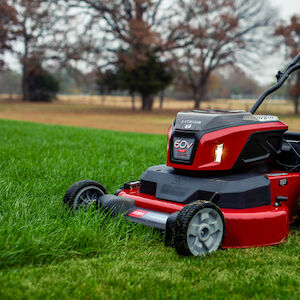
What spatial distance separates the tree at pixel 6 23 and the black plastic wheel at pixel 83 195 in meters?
34.4

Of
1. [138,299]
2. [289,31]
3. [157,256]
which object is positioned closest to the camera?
[138,299]

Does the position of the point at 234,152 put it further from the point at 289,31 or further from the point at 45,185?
the point at 289,31

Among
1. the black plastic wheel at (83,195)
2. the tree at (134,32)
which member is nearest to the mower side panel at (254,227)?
the black plastic wheel at (83,195)

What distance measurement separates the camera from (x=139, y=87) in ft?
110

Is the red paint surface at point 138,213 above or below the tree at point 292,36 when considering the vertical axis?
below

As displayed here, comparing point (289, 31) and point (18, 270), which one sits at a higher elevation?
point (289, 31)

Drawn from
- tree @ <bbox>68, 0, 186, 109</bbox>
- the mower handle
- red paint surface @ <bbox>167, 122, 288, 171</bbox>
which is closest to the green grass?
red paint surface @ <bbox>167, 122, 288, 171</bbox>

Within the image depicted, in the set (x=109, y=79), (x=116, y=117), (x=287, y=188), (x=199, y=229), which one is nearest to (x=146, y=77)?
(x=109, y=79)

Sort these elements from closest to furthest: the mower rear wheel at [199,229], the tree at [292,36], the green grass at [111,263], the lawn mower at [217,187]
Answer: the green grass at [111,263], the mower rear wheel at [199,229], the lawn mower at [217,187], the tree at [292,36]

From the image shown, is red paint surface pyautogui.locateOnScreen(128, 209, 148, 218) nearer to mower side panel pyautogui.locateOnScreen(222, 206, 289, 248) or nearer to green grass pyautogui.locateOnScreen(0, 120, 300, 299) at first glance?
green grass pyautogui.locateOnScreen(0, 120, 300, 299)

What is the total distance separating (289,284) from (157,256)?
34.3 inches

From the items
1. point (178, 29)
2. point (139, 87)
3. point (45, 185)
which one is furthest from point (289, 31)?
point (45, 185)

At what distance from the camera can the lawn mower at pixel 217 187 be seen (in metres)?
3.06

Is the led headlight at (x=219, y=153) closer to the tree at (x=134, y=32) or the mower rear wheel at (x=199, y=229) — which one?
the mower rear wheel at (x=199, y=229)
